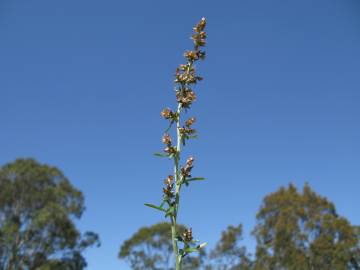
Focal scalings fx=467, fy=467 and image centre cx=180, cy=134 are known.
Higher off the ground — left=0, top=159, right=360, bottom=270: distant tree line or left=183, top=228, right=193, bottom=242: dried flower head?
left=0, top=159, right=360, bottom=270: distant tree line

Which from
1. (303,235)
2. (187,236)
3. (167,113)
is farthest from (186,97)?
(303,235)

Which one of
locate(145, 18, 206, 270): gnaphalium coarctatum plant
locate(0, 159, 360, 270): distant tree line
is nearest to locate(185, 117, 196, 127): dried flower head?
locate(145, 18, 206, 270): gnaphalium coarctatum plant

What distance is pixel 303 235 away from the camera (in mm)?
31500

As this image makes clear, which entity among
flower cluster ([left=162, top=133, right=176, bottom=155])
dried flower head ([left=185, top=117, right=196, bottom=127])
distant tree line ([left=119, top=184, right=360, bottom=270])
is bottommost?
flower cluster ([left=162, top=133, right=176, bottom=155])

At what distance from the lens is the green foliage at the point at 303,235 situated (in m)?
30.5

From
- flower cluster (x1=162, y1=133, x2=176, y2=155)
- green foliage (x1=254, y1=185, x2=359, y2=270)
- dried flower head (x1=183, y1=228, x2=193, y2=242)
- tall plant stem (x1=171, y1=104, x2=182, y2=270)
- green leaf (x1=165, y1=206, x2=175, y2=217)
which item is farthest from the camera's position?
green foliage (x1=254, y1=185, x2=359, y2=270)

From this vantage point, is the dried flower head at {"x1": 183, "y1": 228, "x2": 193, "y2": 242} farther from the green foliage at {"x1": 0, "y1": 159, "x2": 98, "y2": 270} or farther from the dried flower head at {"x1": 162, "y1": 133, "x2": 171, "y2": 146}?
the green foliage at {"x1": 0, "y1": 159, "x2": 98, "y2": 270}

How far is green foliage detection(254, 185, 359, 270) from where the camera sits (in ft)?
100

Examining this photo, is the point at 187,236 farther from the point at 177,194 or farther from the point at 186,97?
the point at 186,97

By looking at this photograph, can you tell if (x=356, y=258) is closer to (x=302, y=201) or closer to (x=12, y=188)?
(x=302, y=201)

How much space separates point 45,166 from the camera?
34938 millimetres

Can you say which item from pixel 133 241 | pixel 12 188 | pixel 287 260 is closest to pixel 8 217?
pixel 12 188

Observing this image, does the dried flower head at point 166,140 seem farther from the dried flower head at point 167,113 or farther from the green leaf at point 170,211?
the green leaf at point 170,211

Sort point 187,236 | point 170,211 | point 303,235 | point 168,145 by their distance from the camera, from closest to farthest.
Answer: point 170,211 < point 187,236 < point 168,145 < point 303,235
